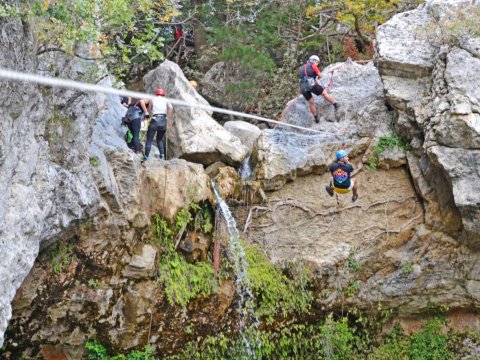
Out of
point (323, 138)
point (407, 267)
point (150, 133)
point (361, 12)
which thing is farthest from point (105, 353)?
point (361, 12)

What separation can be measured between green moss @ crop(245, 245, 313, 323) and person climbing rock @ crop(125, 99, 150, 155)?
303 cm

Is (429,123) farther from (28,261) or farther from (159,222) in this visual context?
(28,261)

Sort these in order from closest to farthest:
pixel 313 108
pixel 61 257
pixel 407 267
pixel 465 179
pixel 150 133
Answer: pixel 61 257 → pixel 465 179 → pixel 407 267 → pixel 150 133 → pixel 313 108

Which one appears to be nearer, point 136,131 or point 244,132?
point 136,131

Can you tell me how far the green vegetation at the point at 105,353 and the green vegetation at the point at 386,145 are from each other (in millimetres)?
5448

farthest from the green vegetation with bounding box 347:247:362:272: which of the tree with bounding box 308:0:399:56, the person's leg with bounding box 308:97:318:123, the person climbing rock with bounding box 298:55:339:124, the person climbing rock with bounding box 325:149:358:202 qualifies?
the tree with bounding box 308:0:399:56

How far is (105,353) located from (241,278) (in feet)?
8.60

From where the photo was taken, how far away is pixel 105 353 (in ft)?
28.8

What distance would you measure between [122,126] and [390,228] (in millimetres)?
5730

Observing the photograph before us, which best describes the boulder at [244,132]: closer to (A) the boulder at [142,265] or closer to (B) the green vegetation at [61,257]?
(A) the boulder at [142,265]

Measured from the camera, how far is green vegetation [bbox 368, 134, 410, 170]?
10859mm

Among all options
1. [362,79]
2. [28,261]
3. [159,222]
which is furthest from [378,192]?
[28,261]

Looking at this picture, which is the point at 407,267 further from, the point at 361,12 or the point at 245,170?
the point at 361,12

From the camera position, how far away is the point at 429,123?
9.80 m
